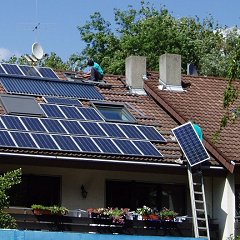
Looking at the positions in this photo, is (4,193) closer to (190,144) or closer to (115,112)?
(190,144)

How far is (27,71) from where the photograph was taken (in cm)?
3155

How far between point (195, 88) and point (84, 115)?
632 centimetres

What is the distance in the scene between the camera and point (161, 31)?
48406 mm

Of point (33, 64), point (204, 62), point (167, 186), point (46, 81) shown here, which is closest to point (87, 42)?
point (204, 62)

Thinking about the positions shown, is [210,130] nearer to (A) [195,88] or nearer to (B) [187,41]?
(A) [195,88]

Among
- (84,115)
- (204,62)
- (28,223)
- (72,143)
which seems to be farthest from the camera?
(204,62)

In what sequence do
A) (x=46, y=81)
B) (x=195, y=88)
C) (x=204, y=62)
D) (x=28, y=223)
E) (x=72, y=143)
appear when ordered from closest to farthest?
(x=28, y=223) → (x=72, y=143) → (x=46, y=81) → (x=195, y=88) → (x=204, y=62)

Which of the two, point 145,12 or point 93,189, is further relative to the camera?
point 145,12

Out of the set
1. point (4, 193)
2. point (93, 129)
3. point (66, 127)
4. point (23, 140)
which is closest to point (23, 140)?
point (23, 140)

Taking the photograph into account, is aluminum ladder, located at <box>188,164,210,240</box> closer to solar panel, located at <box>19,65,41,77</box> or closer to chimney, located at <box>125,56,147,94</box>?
chimney, located at <box>125,56,147,94</box>

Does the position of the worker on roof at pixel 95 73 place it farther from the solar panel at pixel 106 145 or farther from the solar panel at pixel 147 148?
the solar panel at pixel 106 145

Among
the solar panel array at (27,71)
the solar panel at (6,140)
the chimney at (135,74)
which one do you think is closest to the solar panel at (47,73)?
the solar panel array at (27,71)

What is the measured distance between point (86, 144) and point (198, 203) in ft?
11.7

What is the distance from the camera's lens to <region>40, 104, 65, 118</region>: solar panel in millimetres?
27594
